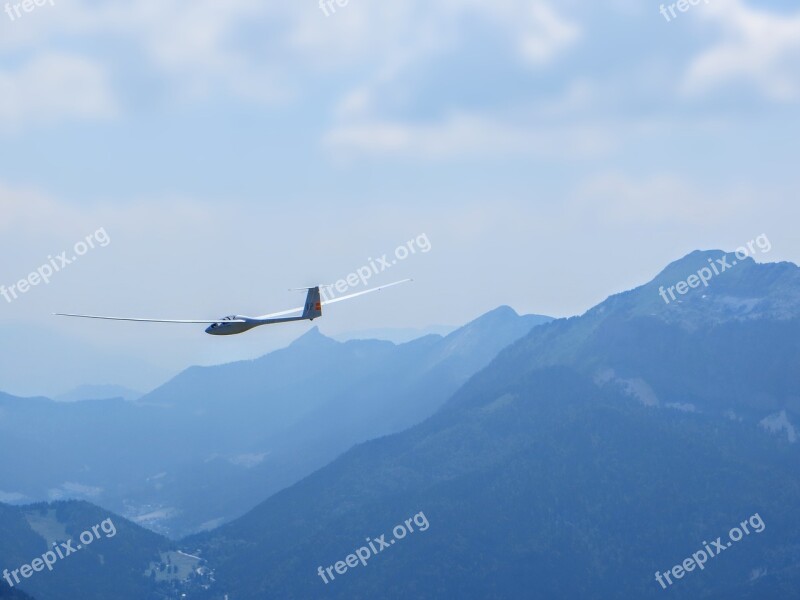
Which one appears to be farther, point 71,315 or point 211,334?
point 211,334

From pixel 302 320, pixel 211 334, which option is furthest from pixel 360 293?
pixel 211 334

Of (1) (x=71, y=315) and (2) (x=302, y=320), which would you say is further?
(2) (x=302, y=320)

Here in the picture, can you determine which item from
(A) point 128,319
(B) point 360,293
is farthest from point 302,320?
(A) point 128,319

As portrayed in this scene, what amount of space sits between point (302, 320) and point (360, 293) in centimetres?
1271

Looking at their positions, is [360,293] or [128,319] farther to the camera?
[360,293]

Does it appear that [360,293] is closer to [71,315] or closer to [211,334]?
[211,334]

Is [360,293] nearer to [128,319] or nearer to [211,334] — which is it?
[211,334]

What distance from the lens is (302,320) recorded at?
199125mm

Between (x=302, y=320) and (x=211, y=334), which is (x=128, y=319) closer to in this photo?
(x=211, y=334)

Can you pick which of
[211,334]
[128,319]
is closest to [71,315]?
[128,319]

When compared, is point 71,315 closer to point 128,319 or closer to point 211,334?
point 128,319

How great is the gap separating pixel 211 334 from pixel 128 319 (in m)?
16.5

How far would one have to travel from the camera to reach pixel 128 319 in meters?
180

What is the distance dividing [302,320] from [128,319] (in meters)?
32.4
